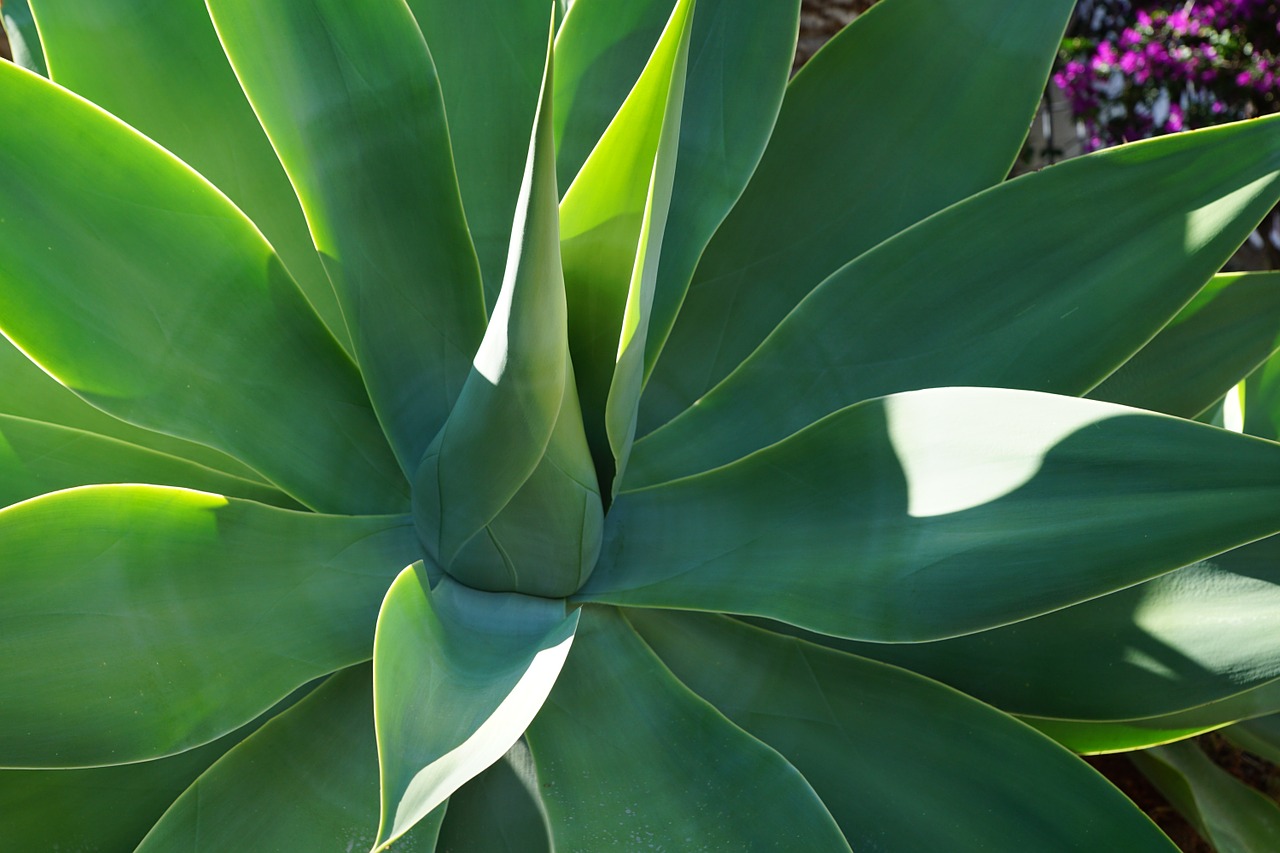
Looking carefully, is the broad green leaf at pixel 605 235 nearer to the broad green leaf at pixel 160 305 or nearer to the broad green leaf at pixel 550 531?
the broad green leaf at pixel 550 531

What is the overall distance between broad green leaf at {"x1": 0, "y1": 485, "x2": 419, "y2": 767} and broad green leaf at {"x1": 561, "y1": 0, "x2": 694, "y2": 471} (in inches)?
9.2

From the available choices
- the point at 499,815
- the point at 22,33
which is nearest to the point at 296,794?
the point at 499,815

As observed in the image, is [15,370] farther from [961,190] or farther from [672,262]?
[961,190]

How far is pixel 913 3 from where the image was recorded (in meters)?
0.99

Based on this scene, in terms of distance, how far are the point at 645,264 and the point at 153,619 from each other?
0.39m

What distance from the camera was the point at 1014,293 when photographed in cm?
90

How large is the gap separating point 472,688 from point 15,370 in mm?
527

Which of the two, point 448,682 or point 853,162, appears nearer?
point 448,682

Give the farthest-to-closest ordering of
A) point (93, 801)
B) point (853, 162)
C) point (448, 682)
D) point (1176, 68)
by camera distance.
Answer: point (1176, 68)
point (853, 162)
point (93, 801)
point (448, 682)

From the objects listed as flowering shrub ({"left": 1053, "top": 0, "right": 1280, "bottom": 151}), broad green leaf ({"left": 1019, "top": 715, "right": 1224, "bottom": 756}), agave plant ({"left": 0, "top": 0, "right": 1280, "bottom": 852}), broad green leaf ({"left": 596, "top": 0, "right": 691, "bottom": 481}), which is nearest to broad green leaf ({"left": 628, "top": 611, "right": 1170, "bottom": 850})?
agave plant ({"left": 0, "top": 0, "right": 1280, "bottom": 852})

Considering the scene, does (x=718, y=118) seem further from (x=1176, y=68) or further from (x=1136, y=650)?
(x=1176, y=68)

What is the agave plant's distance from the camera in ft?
2.30

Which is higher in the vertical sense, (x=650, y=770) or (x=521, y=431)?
(x=521, y=431)

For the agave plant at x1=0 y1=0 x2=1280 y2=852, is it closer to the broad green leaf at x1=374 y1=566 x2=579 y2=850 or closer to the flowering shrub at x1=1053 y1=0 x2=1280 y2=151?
the broad green leaf at x1=374 y1=566 x2=579 y2=850
